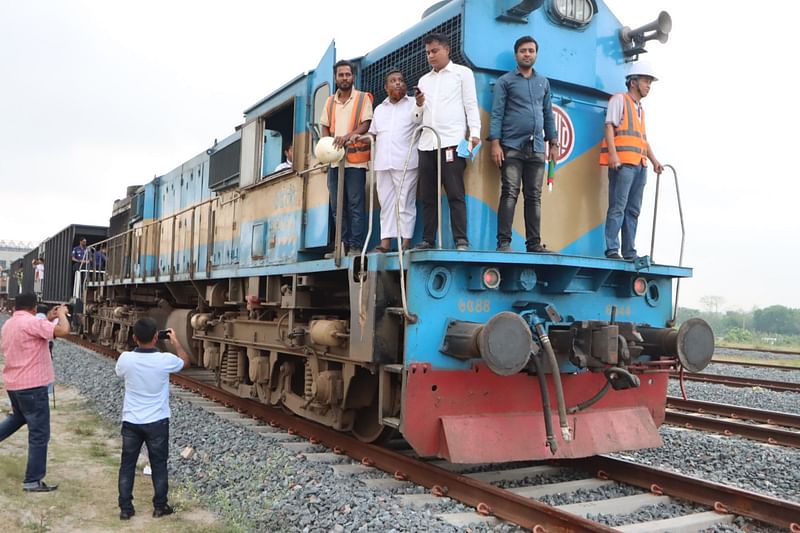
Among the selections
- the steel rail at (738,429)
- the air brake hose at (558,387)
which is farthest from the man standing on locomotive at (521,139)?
the steel rail at (738,429)

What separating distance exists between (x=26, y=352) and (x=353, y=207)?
2.67m

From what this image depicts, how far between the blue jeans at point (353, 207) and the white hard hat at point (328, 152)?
0.93 ft

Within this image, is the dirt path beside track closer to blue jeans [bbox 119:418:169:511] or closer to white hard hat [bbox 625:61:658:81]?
blue jeans [bbox 119:418:169:511]

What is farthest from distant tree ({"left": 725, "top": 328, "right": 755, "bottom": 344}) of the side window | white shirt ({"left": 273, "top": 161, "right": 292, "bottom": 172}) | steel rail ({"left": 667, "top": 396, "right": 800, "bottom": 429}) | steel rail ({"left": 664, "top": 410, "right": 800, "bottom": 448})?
the side window

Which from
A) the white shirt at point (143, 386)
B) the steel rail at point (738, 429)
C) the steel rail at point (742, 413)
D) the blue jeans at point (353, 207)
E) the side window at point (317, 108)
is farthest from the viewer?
the steel rail at point (742, 413)

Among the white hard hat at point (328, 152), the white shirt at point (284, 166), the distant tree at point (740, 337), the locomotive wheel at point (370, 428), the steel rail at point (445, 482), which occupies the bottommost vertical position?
the distant tree at point (740, 337)

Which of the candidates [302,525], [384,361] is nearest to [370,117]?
[384,361]

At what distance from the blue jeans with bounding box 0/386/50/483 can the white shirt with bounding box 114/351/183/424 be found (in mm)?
870

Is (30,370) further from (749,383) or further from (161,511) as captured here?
(749,383)

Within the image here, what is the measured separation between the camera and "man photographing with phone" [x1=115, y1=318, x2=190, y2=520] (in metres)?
4.39

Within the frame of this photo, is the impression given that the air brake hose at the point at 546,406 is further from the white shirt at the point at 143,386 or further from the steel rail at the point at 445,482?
the white shirt at the point at 143,386

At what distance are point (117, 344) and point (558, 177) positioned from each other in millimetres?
10750

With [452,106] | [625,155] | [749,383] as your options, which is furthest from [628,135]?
[749,383]

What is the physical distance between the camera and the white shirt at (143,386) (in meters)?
4.48
